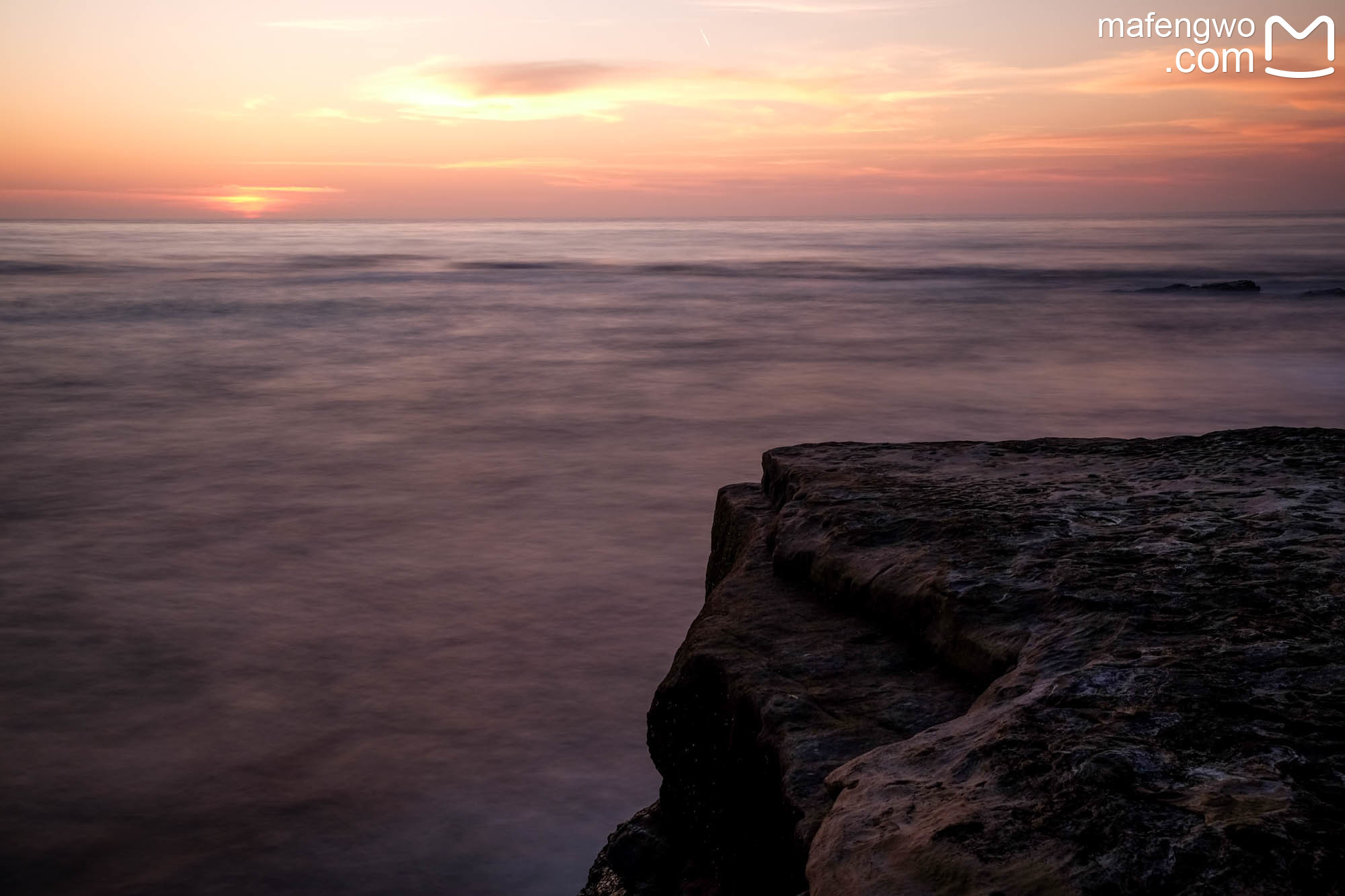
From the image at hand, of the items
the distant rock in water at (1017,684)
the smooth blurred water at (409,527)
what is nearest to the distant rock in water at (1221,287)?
the smooth blurred water at (409,527)

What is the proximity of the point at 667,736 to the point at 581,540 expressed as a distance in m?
3.81

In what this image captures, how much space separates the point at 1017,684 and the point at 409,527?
205 inches

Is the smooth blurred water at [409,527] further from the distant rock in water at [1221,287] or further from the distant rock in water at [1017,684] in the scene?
the distant rock in water at [1221,287]

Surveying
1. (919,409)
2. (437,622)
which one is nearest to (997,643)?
(437,622)

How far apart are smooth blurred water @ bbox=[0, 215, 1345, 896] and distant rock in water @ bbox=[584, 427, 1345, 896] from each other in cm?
121

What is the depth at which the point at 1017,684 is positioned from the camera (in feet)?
5.51

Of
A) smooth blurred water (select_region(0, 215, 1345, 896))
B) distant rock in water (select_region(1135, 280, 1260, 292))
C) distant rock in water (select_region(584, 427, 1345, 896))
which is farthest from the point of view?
distant rock in water (select_region(1135, 280, 1260, 292))

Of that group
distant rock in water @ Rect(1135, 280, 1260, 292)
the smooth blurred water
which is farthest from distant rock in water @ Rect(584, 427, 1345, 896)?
distant rock in water @ Rect(1135, 280, 1260, 292)

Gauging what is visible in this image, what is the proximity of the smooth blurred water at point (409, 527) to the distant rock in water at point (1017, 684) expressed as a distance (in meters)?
1.21

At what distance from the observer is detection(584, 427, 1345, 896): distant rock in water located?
1229 millimetres

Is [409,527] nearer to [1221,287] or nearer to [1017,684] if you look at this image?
[1017,684]

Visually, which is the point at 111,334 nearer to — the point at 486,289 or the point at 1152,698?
the point at 486,289

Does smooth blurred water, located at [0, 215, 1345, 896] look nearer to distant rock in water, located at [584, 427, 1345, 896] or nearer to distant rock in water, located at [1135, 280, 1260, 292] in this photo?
distant rock in water, located at [584, 427, 1345, 896]

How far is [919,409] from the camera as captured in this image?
34.6 feet
